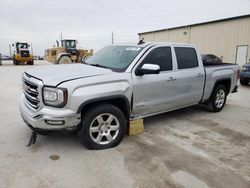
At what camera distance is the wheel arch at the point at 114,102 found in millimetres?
3313

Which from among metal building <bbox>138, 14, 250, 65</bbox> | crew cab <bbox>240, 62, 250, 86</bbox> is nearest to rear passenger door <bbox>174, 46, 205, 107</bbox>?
crew cab <bbox>240, 62, 250, 86</bbox>

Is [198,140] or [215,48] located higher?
[215,48]

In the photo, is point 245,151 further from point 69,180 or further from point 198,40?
point 198,40

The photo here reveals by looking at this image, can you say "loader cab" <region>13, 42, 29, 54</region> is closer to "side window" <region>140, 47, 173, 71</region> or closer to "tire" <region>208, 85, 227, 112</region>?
"tire" <region>208, 85, 227, 112</region>

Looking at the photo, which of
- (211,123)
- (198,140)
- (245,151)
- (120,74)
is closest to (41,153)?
(120,74)

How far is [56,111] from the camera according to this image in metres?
3.17

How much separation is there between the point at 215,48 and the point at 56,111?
21.4 metres

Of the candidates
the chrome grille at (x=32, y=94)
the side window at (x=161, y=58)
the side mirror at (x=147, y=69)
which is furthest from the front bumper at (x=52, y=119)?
the side window at (x=161, y=58)

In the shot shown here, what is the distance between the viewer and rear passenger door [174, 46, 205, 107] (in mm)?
4757

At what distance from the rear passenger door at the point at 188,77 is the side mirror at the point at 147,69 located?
3.27ft

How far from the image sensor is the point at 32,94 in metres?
3.48

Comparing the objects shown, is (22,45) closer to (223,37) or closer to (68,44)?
(68,44)

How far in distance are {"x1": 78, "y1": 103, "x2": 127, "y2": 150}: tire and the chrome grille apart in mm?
761

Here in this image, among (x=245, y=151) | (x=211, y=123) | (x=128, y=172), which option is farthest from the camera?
(x=211, y=123)
